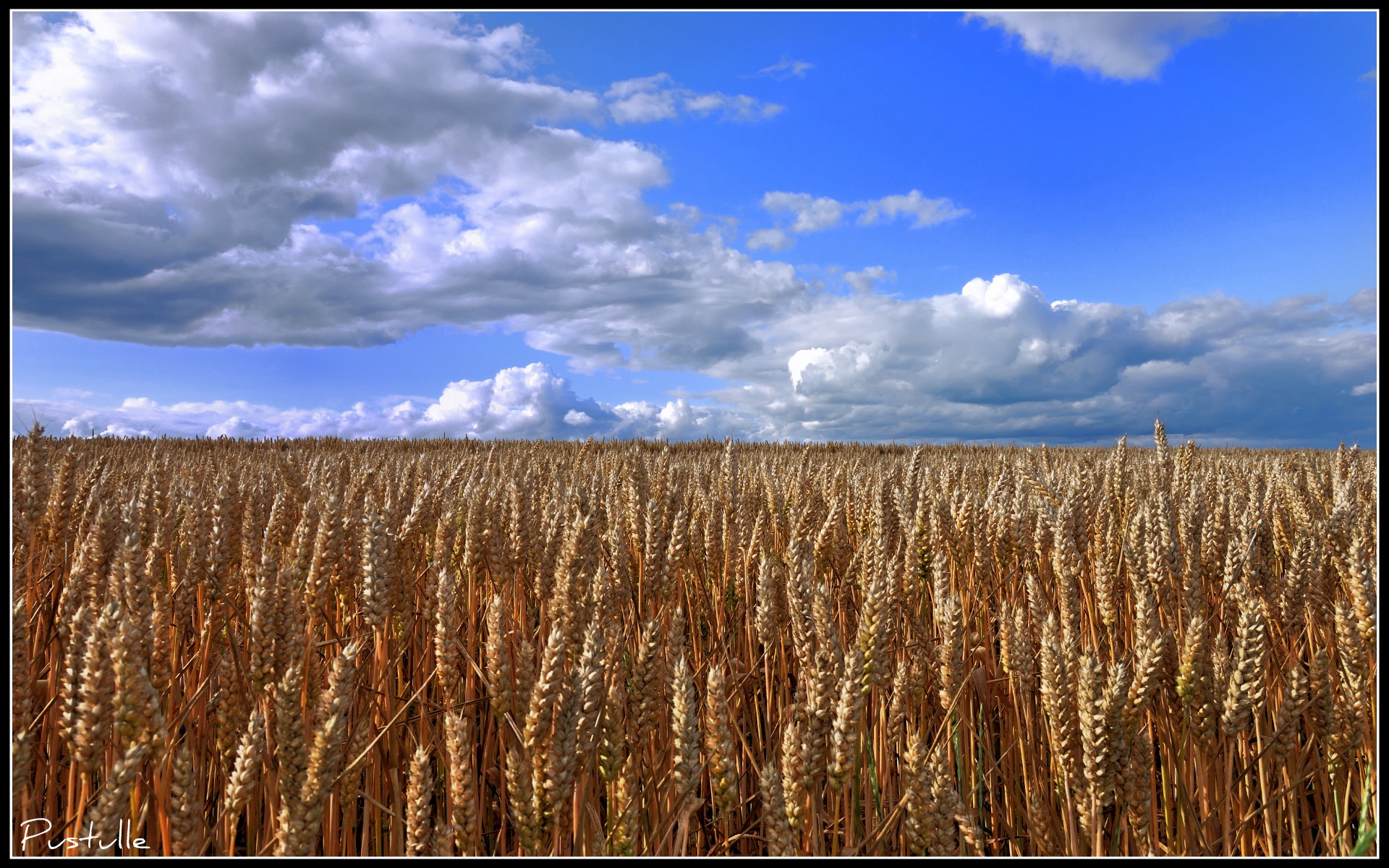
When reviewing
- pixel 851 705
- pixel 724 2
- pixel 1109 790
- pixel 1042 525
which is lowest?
pixel 1109 790

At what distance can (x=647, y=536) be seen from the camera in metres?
2.49

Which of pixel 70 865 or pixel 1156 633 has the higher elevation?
pixel 1156 633

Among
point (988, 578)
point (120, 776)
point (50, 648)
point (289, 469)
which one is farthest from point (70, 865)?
point (289, 469)

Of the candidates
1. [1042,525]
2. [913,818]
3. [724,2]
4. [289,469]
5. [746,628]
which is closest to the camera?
[913,818]

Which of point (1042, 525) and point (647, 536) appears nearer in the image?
point (647, 536)

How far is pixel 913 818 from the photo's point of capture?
1292 mm

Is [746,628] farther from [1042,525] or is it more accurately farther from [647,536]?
[1042,525]

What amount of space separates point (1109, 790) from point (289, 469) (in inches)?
161

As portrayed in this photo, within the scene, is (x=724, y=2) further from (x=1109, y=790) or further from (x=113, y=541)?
(x=113, y=541)

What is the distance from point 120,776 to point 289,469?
3.36 meters

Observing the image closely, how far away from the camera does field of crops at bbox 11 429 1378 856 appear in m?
1.26

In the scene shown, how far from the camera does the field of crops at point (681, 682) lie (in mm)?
1261

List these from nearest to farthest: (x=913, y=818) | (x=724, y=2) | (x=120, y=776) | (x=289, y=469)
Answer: (x=120, y=776) → (x=913, y=818) → (x=724, y=2) → (x=289, y=469)

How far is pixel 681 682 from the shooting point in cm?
127
